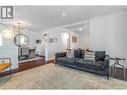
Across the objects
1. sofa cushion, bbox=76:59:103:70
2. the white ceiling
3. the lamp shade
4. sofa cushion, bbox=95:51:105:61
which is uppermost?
the white ceiling

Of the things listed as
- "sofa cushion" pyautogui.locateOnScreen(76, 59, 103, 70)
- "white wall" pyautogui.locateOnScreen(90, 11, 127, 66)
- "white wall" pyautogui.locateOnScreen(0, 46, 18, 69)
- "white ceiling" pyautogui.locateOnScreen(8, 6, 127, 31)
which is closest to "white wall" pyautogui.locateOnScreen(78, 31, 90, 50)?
"white wall" pyautogui.locateOnScreen(90, 11, 127, 66)

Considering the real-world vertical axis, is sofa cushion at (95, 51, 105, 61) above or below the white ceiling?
below

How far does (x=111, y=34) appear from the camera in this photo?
4.61m

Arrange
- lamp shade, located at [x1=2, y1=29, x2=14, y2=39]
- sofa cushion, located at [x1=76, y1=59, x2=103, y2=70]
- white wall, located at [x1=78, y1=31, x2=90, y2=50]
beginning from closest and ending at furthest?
sofa cushion, located at [x1=76, y1=59, x2=103, y2=70] < lamp shade, located at [x1=2, y1=29, x2=14, y2=39] < white wall, located at [x1=78, y1=31, x2=90, y2=50]

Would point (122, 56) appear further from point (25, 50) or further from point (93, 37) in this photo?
point (25, 50)

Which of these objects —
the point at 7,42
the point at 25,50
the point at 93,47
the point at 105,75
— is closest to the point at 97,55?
the point at 105,75

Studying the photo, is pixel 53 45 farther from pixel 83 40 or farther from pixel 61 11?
pixel 61 11

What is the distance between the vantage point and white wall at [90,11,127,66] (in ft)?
14.0

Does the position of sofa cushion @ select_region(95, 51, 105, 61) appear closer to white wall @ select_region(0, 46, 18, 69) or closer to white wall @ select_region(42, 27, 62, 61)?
white wall @ select_region(0, 46, 18, 69)

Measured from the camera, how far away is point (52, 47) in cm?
770

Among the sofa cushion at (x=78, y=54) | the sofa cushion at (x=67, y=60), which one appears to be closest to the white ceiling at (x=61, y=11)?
the sofa cushion at (x=78, y=54)

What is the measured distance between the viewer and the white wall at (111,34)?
426 cm
